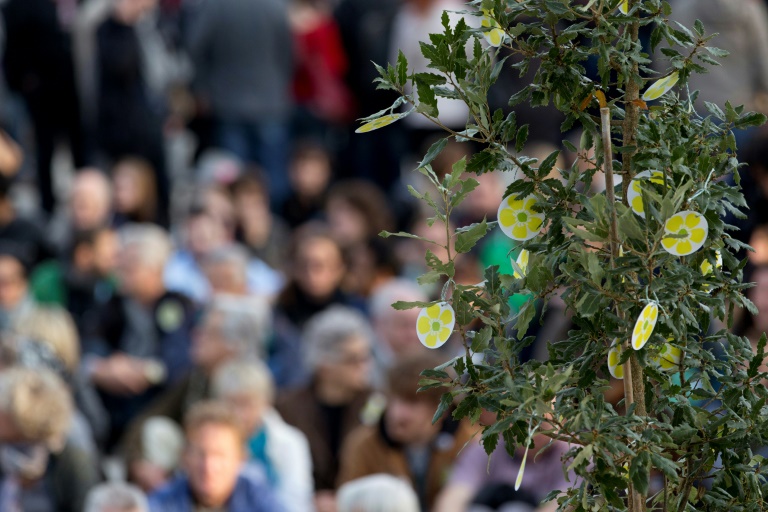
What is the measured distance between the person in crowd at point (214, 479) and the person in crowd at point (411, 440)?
0.41 metres

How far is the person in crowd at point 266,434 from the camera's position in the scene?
5914 millimetres

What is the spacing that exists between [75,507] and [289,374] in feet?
5.22

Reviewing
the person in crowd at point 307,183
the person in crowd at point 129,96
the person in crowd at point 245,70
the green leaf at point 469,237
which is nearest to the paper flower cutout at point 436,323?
the green leaf at point 469,237

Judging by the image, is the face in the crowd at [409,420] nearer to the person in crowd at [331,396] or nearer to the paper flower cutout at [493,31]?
the person in crowd at [331,396]

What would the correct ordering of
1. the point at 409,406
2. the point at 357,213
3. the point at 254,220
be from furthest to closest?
1. the point at 254,220
2. the point at 357,213
3. the point at 409,406

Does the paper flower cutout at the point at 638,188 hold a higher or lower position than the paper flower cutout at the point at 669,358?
higher

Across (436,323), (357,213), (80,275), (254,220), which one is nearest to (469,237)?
(436,323)

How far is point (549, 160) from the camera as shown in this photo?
89.2 inches

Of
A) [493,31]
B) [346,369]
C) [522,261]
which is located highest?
[493,31]

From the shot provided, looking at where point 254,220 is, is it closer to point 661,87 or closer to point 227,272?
point 227,272

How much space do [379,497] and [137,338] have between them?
2.69 m

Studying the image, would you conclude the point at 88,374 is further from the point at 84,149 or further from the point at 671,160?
the point at 671,160

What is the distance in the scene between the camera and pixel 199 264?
8.01 metres

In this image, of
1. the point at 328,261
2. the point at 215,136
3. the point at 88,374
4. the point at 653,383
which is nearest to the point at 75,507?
the point at 88,374
